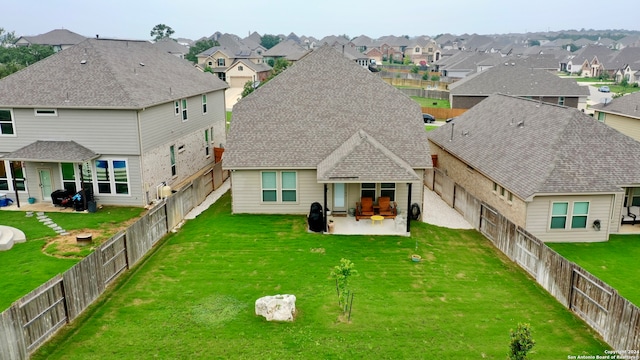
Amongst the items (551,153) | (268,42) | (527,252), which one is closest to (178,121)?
(551,153)

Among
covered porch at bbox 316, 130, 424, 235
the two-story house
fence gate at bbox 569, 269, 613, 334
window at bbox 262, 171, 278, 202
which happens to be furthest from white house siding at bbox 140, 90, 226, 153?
fence gate at bbox 569, 269, 613, 334

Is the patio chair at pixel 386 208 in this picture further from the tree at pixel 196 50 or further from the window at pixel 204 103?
the tree at pixel 196 50

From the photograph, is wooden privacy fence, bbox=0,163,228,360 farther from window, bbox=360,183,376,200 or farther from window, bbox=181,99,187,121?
window, bbox=181,99,187,121

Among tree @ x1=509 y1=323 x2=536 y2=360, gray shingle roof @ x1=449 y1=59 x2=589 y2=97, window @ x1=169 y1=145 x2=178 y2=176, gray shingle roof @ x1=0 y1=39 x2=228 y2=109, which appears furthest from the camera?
gray shingle roof @ x1=449 y1=59 x2=589 y2=97

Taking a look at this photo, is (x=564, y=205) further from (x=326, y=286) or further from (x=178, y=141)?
(x=178, y=141)

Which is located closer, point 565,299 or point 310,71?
point 565,299

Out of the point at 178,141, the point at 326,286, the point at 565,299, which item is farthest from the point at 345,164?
the point at 178,141
